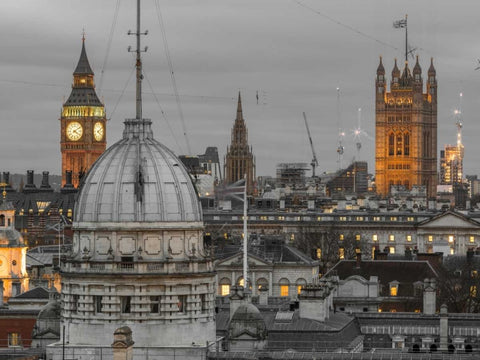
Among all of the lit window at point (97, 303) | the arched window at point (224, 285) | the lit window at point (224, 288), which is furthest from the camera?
the arched window at point (224, 285)

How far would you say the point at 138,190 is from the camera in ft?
235

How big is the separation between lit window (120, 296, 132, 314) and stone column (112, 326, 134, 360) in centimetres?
310

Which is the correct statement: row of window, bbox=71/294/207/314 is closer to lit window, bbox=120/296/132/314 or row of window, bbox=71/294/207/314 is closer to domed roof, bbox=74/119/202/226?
lit window, bbox=120/296/132/314

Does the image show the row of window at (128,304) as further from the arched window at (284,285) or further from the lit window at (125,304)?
the arched window at (284,285)

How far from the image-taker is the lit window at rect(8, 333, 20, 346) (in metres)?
103

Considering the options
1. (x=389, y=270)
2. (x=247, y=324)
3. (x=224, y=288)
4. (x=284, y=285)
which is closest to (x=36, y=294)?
(x=389, y=270)

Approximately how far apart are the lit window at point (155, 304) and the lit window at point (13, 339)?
1199 inches

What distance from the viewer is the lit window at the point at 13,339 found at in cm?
10262

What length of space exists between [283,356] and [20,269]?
67.0 metres

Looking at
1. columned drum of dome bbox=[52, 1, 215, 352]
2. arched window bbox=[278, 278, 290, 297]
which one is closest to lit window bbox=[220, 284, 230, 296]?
arched window bbox=[278, 278, 290, 297]

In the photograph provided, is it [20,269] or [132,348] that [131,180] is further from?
[20,269]

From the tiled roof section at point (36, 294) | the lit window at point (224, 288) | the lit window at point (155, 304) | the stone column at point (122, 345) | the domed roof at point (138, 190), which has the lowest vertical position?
the lit window at point (224, 288)

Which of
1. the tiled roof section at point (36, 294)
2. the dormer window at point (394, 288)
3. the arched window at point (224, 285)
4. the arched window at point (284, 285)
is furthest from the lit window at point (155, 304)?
the arched window at point (284, 285)

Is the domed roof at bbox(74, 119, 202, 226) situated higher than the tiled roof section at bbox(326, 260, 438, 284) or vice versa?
the domed roof at bbox(74, 119, 202, 226)
